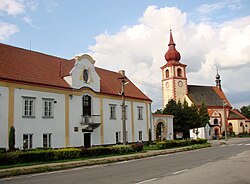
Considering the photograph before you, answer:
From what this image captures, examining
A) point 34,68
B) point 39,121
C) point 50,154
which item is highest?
point 34,68

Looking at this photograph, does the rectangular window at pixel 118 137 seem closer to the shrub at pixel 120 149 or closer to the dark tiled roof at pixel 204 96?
the shrub at pixel 120 149

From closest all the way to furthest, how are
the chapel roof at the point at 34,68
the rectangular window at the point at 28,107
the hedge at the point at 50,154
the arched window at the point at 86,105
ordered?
the hedge at the point at 50,154, the rectangular window at the point at 28,107, the chapel roof at the point at 34,68, the arched window at the point at 86,105

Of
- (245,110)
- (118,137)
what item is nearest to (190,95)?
(118,137)

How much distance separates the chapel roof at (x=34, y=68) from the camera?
89.2 feet

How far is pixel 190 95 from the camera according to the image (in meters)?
79.2

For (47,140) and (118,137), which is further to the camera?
(118,137)

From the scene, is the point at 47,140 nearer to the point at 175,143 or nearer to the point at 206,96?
the point at 175,143

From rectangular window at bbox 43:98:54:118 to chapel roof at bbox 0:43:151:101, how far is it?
1.46 m

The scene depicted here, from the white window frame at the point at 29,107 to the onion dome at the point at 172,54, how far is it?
178 feet

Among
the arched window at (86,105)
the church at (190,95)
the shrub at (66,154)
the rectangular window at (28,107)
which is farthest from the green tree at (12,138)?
the church at (190,95)

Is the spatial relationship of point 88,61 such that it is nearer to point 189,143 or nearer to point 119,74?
point 119,74

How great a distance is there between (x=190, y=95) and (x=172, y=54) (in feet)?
36.8

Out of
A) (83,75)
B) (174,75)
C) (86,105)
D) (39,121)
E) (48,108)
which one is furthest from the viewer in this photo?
(174,75)

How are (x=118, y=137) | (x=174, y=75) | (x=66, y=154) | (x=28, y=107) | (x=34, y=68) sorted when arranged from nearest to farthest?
1. (x=66, y=154)
2. (x=28, y=107)
3. (x=34, y=68)
4. (x=118, y=137)
5. (x=174, y=75)
